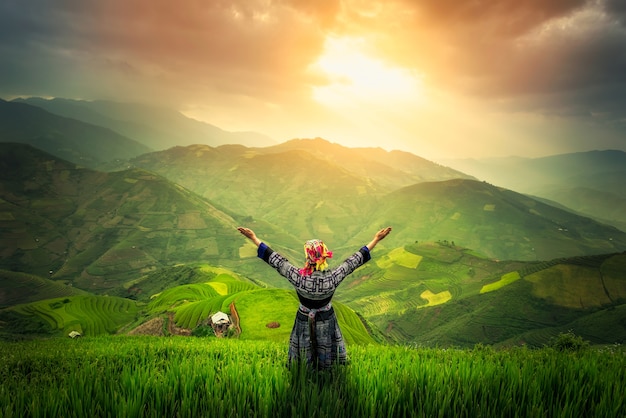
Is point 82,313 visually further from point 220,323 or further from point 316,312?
point 316,312

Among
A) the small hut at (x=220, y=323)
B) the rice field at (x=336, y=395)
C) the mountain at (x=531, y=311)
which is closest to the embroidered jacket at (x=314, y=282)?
the rice field at (x=336, y=395)

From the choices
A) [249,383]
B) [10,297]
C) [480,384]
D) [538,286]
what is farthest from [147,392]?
[10,297]

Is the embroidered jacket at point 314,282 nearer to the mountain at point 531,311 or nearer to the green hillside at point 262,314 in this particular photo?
the green hillside at point 262,314

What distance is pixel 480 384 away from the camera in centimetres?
425

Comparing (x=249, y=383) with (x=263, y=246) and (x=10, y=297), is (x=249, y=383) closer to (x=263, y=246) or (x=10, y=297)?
(x=263, y=246)

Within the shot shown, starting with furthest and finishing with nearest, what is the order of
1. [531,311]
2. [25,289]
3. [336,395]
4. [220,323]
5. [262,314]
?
[25,289]
[531,311]
[262,314]
[220,323]
[336,395]

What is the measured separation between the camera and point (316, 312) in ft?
19.6

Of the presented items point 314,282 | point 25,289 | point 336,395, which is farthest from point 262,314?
point 25,289

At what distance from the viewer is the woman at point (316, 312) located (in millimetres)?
5816

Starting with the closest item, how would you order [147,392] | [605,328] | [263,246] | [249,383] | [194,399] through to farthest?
[194,399] < [147,392] < [249,383] < [263,246] < [605,328]

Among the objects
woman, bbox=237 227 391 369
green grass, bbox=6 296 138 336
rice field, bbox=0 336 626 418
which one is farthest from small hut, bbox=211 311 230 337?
green grass, bbox=6 296 138 336

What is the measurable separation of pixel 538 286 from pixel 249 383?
200434 millimetres

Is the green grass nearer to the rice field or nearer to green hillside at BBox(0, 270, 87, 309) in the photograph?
green hillside at BBox(0, 270, 87, 309)

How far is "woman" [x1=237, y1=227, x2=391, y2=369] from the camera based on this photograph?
19.1 ft
